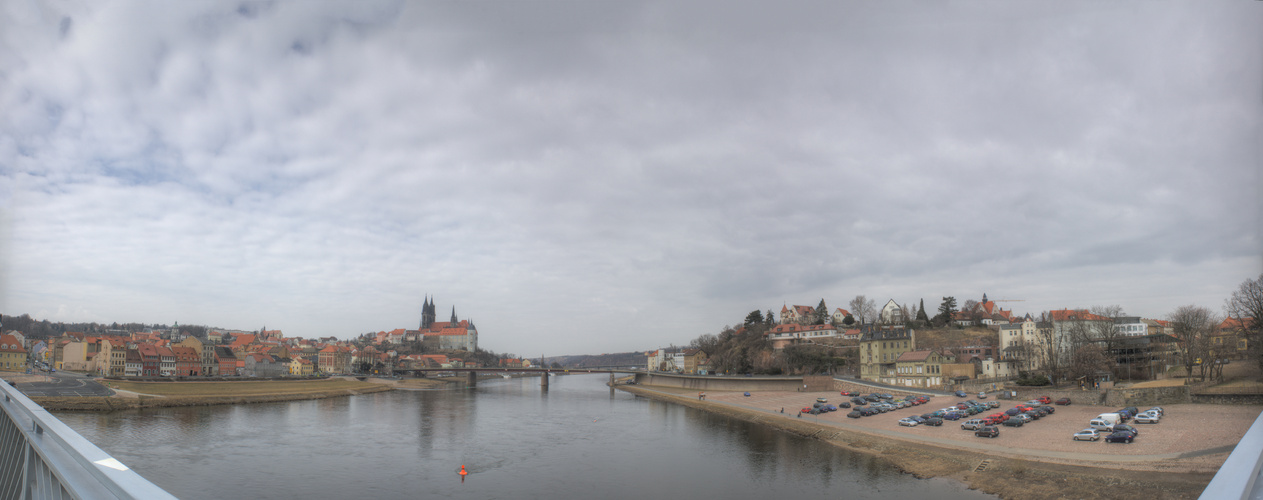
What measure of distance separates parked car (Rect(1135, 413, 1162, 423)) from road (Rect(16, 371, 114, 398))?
6205cm

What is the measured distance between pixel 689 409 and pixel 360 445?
1238 inches

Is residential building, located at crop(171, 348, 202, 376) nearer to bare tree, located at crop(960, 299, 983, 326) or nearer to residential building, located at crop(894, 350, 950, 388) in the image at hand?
residential building, located at crop(894, 350, 950, 388)

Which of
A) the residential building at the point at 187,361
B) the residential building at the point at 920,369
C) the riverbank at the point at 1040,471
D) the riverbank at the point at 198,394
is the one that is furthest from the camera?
the residential building at the point at 187,361

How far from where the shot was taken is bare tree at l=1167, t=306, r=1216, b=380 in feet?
125

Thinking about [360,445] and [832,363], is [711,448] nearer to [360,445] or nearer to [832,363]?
[360,445]

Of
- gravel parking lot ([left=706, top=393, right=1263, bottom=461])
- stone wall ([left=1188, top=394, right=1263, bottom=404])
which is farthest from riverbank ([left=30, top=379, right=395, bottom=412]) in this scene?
stone wall ([left=1188, top=394, right=1263, bottom=404])

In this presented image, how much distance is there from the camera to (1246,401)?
29438mm

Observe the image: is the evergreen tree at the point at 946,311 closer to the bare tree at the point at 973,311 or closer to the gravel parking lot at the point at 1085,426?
A: the bare tree at the point at 973,311

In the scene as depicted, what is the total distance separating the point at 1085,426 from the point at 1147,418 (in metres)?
2.57

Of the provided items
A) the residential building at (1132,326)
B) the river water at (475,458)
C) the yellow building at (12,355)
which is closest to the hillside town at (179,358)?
the yellow building at (12,355)

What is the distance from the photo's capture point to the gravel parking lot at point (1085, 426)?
23750 millimetres

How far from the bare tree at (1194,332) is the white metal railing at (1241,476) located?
46.8 m

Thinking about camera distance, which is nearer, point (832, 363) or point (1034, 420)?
point (1034, 420)

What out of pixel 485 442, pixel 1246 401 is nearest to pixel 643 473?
pixel 485 442
